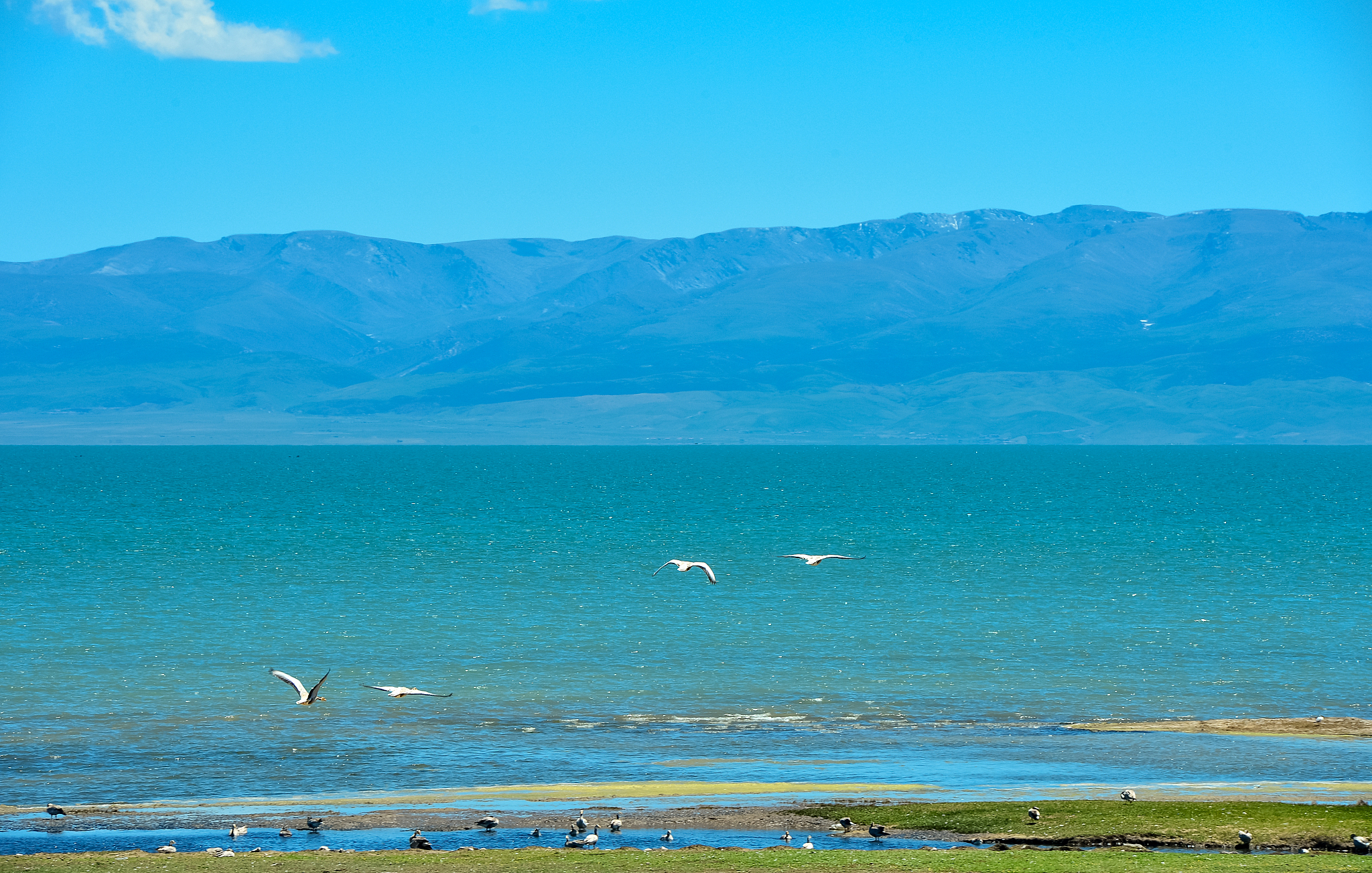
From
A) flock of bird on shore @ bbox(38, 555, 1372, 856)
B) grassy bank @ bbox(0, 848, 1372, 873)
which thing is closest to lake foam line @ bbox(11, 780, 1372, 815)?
flock of bird on shore @ bbox(38, 555, 1372, 856)

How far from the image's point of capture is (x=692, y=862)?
931 inches

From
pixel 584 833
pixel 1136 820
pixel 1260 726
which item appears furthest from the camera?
pixel 1260 726

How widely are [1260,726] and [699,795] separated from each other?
48.5 feet

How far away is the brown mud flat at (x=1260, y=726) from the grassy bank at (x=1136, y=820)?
8.54m

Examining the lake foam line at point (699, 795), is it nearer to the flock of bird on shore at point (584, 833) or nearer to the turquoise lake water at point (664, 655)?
the turquoise lake water at point (664, 655)

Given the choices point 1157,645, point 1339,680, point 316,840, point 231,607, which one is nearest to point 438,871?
point 316,840

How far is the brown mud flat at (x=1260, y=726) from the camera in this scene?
35562mm

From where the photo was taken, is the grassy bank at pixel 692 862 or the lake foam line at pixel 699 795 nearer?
the grassy bank at pixel 692 862

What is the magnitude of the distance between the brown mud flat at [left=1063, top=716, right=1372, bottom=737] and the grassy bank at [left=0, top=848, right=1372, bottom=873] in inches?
504

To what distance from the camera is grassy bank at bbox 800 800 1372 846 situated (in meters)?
25.1

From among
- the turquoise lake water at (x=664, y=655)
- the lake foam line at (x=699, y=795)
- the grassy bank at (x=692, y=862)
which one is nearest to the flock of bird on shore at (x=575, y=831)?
the grassy bank at (x=692, y=862)

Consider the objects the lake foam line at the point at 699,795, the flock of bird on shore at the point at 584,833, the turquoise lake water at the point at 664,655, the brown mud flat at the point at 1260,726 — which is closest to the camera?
the flock of bird on shore at the point at 584,833

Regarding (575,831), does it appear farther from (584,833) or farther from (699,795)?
(699,795)

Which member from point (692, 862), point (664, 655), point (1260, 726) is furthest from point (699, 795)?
point (664, 655)
